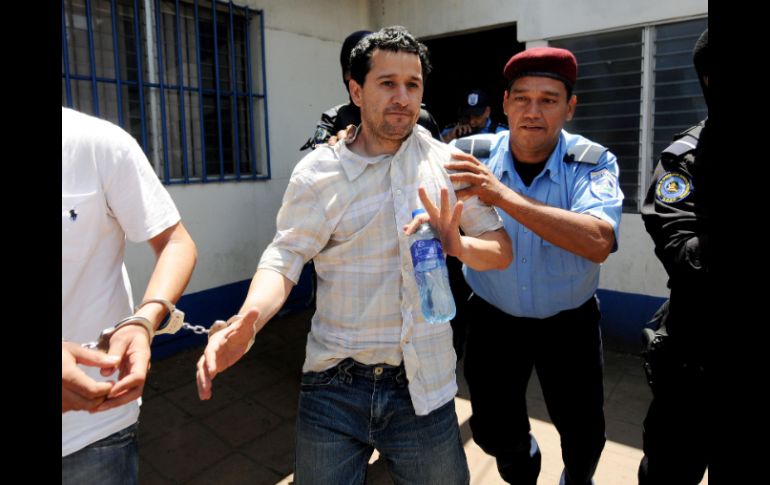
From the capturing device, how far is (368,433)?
1766 mm

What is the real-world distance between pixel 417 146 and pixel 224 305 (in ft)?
11.9

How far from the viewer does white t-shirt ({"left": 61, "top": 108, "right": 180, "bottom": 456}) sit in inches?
55.8

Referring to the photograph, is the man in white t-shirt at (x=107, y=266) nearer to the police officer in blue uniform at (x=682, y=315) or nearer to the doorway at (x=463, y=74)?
the police officer in blue uniform at (x=682, y=315)

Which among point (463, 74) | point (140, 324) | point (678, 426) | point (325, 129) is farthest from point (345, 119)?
point (463, 74)

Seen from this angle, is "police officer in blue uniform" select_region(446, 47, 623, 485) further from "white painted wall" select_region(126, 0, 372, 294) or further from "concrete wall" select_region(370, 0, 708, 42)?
"white painted wall" select_region(126, 0, 372, 294)

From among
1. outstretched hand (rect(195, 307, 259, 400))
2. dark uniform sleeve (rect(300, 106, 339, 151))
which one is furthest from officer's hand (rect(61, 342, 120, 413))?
dark uniform sleeve (rect(300, 106, 339, 151))

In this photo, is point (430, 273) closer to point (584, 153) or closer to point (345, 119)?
point (584, 153)

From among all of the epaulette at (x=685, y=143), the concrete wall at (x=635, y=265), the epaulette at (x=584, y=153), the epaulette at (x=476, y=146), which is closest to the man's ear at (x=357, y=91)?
the epaulette at (x=476, y=146)

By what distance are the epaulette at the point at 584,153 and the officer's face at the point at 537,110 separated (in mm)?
103

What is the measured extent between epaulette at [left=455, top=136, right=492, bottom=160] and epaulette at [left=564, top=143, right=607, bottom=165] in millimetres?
395

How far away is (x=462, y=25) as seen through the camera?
17.6ft

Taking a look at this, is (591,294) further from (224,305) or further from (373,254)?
(224,305)

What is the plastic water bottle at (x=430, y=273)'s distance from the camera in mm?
1599
